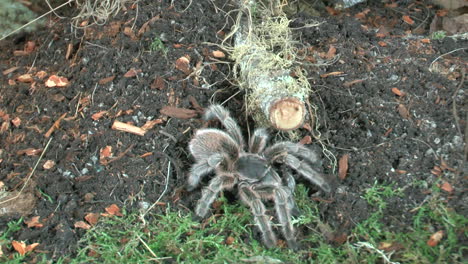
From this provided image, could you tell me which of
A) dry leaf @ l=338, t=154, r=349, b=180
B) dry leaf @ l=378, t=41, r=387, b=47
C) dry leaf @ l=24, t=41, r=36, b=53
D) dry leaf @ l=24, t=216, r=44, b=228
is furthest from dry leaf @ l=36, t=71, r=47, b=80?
dry leaf @ l=378, t=41, r=387, b=47

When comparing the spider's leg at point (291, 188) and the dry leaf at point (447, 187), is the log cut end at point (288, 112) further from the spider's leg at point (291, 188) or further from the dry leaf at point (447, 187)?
the dry leaf at point (447, 187)

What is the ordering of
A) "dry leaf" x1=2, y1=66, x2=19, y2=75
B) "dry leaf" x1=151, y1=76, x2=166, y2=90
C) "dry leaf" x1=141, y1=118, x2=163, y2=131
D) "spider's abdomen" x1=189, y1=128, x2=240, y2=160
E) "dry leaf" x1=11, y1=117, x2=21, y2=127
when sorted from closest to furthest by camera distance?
"spider's abdomen" x1=189, y1=128, x2=240, y2=160
"dry leaf" x1=141, y1=118, x2=163, y2=131
"dry leaf" x1=151, y1=76, x2=166, y2=90
"dry leaf" x1=11, y1=117, x2=21, y2=127
"dry leaf" x1=2, y1=66, x2=19, y2=75

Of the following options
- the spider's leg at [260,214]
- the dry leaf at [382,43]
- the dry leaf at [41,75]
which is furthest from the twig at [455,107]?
the dry leaf at [41,75]

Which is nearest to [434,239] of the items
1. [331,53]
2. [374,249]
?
[374,249]

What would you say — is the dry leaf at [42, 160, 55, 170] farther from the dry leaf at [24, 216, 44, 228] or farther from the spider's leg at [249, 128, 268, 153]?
the spider's leg at [249, 128, 268, 153]

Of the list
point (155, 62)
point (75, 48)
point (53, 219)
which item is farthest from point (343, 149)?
point (75, 48)

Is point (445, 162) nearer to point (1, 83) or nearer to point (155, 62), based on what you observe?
point (155, 62)

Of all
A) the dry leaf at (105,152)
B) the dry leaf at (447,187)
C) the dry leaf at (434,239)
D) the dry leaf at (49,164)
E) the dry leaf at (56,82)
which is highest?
the dry leaf at (56,82)
